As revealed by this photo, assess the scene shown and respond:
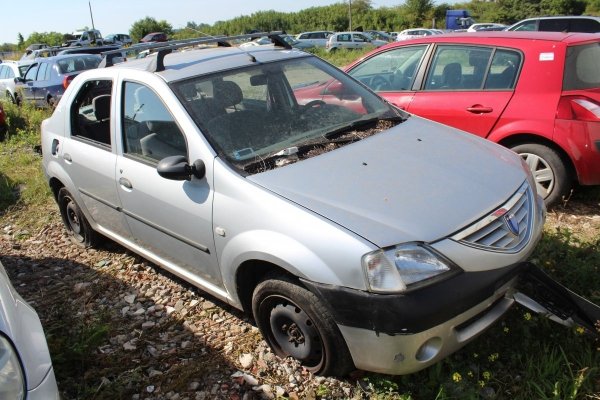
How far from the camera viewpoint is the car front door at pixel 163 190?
2898 millimetres

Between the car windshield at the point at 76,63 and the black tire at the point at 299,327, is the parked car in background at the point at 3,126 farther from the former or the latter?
the black tire at the point at 299,327

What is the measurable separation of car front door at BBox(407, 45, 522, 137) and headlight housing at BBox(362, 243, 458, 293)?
8.74 ft

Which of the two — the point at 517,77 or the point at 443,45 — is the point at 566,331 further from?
the point at 443,45

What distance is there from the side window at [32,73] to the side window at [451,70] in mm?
11460

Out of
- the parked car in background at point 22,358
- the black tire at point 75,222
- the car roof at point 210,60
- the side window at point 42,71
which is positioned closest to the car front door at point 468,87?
the car roof at point 210,60

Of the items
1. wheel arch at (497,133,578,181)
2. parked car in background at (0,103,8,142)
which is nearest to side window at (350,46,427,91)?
wheel arch at (497,133,578,181)

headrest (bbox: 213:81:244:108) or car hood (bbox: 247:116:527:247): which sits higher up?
headrest (bbox: 213:81:244:108)

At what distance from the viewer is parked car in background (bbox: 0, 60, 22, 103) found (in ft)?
45.9

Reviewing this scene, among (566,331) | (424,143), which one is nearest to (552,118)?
(424,143)

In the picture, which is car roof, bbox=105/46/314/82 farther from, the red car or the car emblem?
the car emblem

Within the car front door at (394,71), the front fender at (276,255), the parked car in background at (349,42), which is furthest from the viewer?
the parked car in background at (349,42)

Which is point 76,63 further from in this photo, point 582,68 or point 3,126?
point 582,68

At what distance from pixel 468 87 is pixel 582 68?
3.07 ft

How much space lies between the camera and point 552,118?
4141 mm
